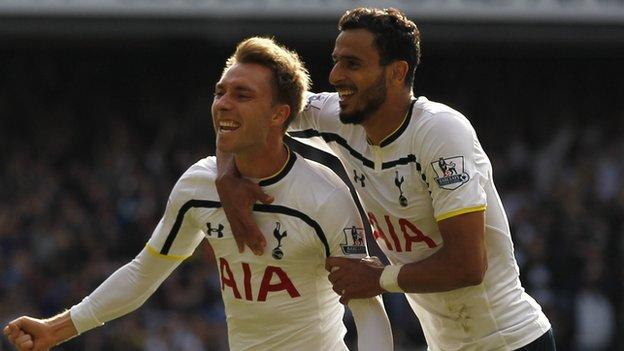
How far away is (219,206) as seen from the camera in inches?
213

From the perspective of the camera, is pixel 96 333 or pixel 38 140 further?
pixel 38 140

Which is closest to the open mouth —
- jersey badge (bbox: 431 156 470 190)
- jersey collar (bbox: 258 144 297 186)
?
jersey collar (bbox: 258 144 297 186)

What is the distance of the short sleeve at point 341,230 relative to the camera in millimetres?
5188

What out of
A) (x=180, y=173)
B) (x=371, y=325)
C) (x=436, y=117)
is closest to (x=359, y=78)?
(x=436, y=117)

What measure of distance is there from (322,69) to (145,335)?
4101 mm

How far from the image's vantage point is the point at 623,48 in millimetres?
14047

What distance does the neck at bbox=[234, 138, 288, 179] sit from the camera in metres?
5.32

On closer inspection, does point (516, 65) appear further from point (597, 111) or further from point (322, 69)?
point (322, 69)

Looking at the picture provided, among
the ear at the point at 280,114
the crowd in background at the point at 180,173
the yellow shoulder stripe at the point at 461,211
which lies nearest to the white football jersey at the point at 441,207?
the yellow shoulder stripe at the point at 461,211

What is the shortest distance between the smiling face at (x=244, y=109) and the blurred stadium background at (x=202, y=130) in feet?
25.1

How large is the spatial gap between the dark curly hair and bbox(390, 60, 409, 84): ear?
2cm

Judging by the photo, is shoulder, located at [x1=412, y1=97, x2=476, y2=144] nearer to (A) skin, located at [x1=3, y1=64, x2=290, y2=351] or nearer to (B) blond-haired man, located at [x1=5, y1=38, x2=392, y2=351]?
(B) blond-haired man, located at [x1=5, y1=38, x2=392, y2=351]

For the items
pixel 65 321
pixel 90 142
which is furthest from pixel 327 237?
pixel 90 142

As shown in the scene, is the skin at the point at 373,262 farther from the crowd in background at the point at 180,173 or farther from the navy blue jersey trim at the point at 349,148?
the crowd in background at the point at 180,173
